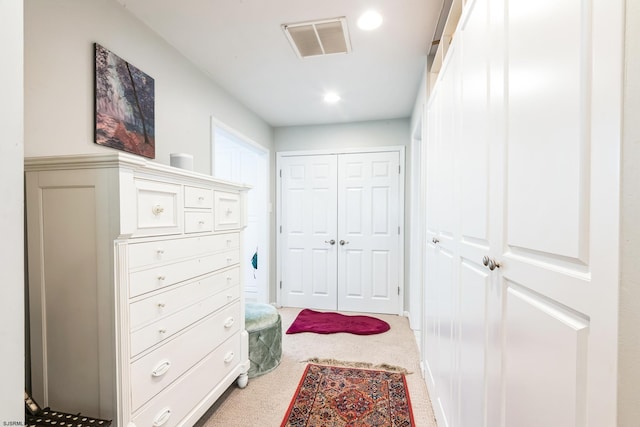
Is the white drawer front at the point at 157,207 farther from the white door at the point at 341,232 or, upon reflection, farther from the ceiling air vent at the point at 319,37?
the white door at the point at 341,232

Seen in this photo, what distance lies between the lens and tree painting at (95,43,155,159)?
153 cm

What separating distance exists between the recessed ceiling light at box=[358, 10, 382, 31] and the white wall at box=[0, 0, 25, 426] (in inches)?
65.3

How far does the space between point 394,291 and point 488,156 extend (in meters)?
3.00

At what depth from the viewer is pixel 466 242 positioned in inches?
47.4

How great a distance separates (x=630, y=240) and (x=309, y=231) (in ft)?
11.6

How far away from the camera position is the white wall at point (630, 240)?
16.3 inches

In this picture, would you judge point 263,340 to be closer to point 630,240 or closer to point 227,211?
point 227,211

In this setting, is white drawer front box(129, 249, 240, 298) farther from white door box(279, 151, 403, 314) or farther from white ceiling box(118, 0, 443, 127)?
white door box(279, 151, 403, 314)

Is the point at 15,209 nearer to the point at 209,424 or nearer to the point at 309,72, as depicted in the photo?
the point at 209,424

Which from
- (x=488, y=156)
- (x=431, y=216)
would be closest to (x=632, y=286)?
(x=488, y=156)

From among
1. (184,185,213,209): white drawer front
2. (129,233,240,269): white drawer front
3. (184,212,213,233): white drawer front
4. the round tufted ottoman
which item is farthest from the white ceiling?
A: the round tufted ottoman

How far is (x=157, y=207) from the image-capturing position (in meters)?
1.31

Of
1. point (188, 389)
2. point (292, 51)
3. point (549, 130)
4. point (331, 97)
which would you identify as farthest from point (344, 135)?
point (549, 130)

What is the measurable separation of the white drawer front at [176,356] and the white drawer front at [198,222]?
1.73ft
